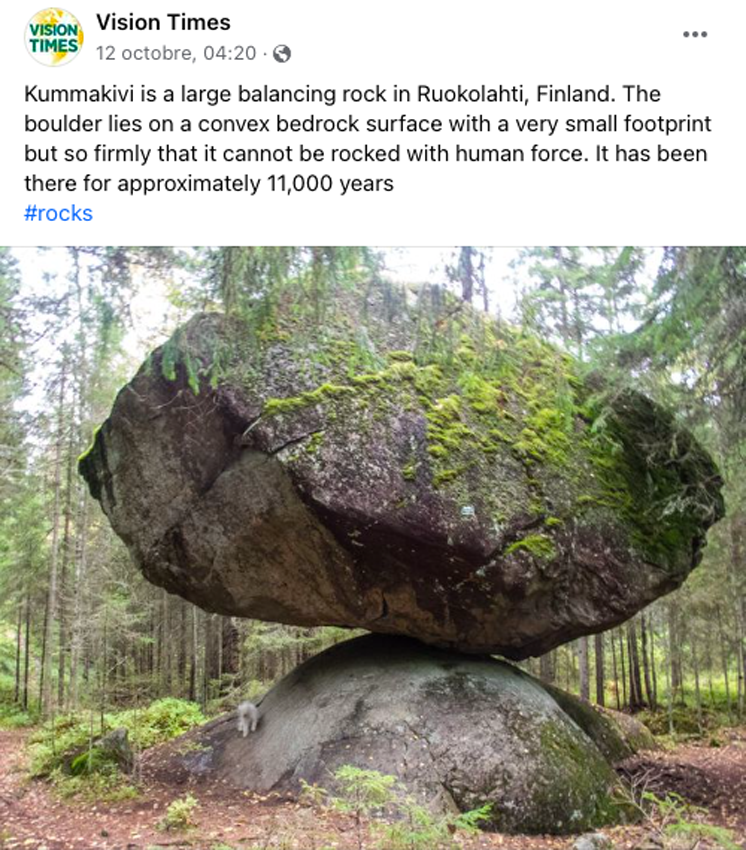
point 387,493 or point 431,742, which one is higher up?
point 387,493

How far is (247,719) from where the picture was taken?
8.33m

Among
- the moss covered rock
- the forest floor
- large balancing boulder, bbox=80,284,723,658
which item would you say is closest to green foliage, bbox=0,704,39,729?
the forest floor

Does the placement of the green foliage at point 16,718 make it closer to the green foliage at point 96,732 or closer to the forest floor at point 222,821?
the green foliage at point 96,732

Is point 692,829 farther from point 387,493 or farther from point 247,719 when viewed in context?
point 247,719

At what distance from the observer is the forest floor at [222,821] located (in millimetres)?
5234

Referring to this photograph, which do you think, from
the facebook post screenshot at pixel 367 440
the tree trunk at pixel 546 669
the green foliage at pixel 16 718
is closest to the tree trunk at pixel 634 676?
the tree trunk at pixel 546 669

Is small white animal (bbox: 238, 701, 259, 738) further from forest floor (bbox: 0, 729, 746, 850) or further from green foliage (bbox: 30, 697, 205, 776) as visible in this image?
green foliage (bbox: 30, 697, 205, 776)

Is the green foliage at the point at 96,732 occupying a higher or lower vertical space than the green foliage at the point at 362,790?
lower

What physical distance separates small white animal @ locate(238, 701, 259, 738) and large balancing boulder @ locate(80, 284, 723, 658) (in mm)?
1298

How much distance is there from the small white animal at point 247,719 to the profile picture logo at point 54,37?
24.1ft

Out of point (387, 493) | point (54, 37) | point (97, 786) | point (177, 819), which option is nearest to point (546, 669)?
point (387, 493)

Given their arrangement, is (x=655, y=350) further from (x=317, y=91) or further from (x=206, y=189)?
(x=206, y=189)

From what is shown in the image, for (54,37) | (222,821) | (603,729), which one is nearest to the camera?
(54,37)

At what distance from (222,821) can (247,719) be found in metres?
2.38
